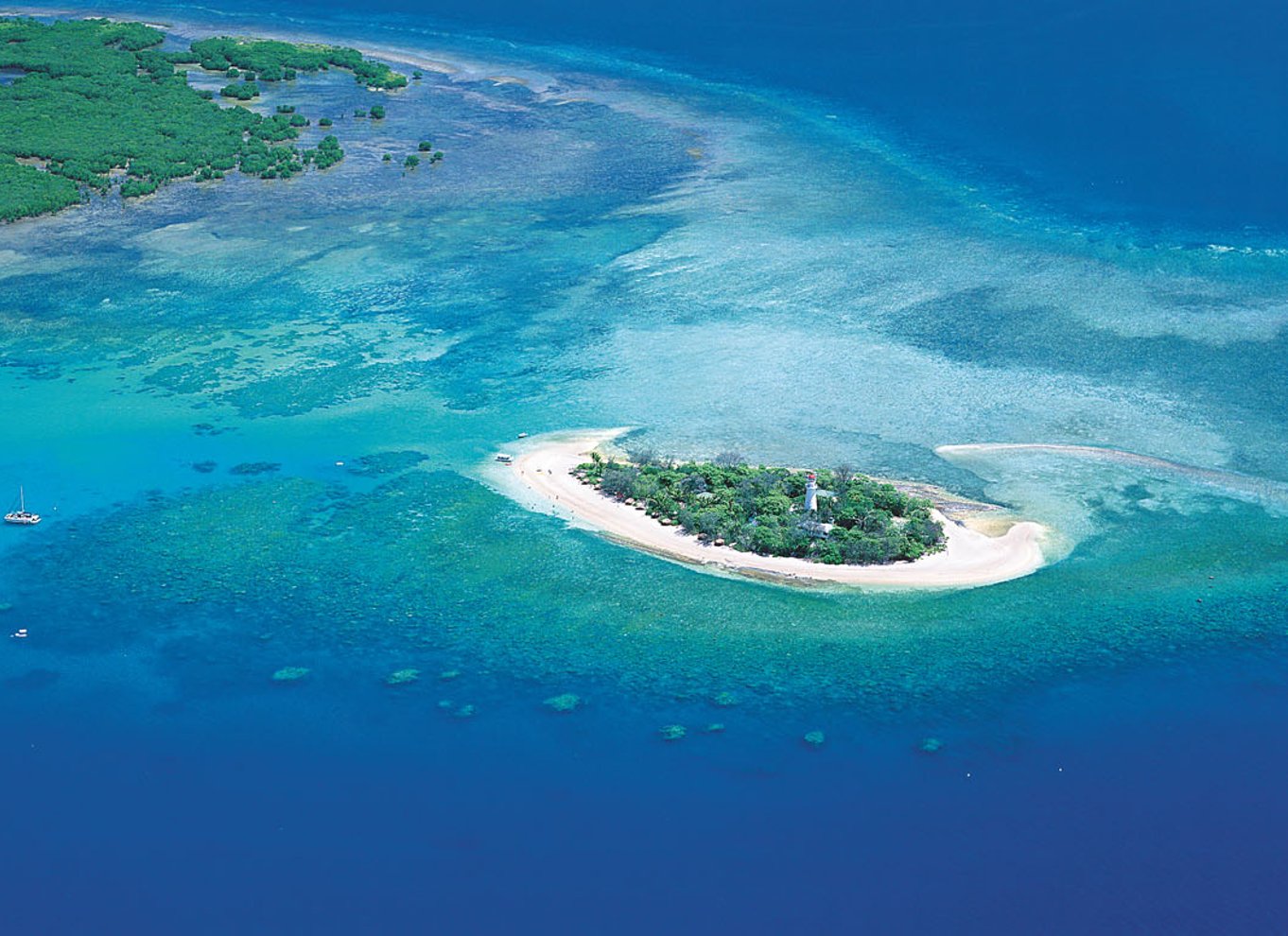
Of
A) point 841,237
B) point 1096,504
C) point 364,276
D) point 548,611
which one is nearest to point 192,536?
point 548,611

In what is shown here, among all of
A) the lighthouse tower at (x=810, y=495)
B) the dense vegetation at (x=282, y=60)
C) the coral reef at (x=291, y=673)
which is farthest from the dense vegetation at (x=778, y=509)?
the dense vegetation at (x=282, y=60)

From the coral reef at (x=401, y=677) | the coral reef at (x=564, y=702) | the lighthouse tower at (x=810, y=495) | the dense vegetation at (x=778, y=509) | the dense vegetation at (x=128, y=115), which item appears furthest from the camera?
the dense vegetation at (x=128, y=115)

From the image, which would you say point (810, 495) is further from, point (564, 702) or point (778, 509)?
point (564, 702)

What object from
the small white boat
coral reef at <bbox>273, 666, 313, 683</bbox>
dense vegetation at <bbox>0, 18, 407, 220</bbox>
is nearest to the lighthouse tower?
coral reef at <bbox>273, 666, 313, 683</bbox>

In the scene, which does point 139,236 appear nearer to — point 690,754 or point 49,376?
point 49,376

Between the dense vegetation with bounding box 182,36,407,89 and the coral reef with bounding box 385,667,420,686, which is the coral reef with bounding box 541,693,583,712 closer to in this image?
the coral reef with bounding box 385,667,420,686

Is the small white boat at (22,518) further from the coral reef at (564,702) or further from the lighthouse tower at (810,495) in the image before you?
the lighthouse tower at (810,495)
